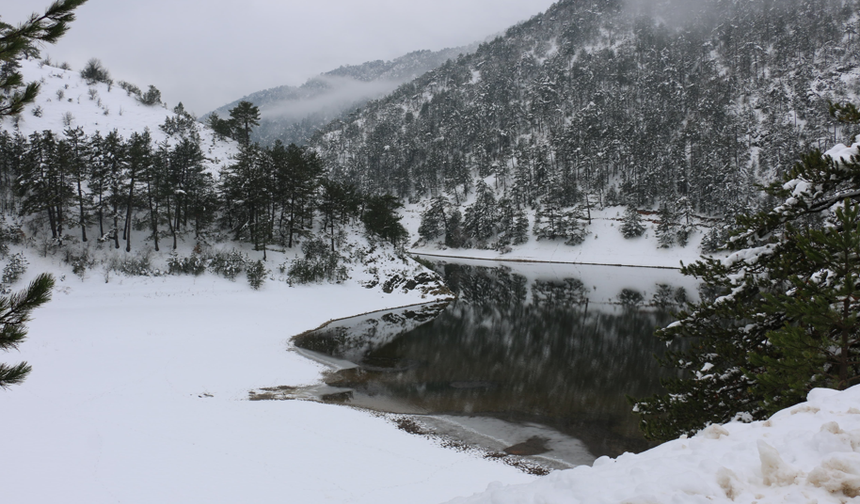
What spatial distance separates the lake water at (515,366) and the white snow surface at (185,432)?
2239mm

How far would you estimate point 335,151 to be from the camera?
148m

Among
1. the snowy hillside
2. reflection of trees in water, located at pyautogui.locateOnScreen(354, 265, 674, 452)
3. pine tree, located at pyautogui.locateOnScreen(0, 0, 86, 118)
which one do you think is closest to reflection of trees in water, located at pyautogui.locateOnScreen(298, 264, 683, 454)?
reflection of trees in water, located at pyautogui.locateOnScreen(354, 265, 674, 452)

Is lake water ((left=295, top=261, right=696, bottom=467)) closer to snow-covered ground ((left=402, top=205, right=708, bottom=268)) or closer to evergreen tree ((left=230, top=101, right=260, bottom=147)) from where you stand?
snow-covered ground ((left=402, top=205, right=708, bottom=268))

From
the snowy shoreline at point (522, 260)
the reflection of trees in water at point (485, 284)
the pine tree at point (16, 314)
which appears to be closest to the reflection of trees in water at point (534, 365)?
the reflection of trees in water at point (485, 284)

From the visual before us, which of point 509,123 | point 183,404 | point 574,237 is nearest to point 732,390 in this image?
point 183,404

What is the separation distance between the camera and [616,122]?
3875 inches

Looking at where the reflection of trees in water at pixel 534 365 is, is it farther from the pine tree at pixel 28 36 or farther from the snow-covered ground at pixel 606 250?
the snow-covered ground at pixel 606 250

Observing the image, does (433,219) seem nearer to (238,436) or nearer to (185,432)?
(238,436)

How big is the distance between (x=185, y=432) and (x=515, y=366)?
593 inches

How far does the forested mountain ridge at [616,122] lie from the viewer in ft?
254

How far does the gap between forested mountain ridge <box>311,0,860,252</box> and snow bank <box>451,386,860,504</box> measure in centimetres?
6196

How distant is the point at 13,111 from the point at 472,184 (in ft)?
340

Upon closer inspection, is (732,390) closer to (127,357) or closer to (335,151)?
(127,357)

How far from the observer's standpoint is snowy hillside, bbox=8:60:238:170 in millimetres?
42312
